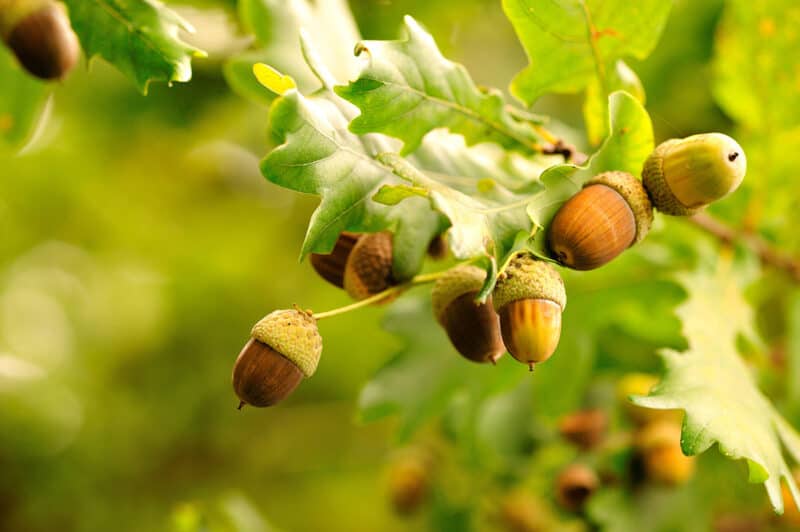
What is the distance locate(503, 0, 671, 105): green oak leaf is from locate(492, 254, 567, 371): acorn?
437mm

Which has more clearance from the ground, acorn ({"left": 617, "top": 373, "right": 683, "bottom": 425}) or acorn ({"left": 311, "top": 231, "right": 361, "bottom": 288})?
acorn ({"left": 311, "top": 231, "right": 361, "bottom": 288})

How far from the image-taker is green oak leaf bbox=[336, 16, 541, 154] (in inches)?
42.5

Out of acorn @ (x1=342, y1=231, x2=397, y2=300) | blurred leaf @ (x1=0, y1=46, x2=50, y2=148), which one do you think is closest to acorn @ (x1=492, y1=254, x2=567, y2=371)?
acorn @ (x1=342, y1=231, x2=397, y2=300)

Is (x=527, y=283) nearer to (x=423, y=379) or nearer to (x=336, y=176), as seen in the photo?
(x=336, y=176)

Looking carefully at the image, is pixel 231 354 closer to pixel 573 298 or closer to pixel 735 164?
pixel 573 298

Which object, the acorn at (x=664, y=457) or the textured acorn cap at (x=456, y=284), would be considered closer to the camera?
the textured acorn cap at (x=456, y=284)

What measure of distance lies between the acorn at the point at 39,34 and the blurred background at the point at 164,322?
1294 mm

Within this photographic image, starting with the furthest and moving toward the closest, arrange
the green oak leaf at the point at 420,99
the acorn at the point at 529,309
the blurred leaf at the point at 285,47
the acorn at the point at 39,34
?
the blurred leaf at the point at 285,47
the acorn at the point at 39,34
the green oak leaf at the point at 420,99
the acorn at the point at 529,309

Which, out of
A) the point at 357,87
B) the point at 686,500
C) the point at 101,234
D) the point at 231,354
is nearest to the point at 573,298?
the point at 686,500

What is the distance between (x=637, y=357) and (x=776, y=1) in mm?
859

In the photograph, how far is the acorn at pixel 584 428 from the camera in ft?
6.28

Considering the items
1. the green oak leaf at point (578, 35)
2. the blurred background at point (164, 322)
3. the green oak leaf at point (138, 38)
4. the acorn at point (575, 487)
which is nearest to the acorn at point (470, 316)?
the green oak leaf at point (578, 35)

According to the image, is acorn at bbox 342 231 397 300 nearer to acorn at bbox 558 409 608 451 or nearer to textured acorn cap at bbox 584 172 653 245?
textured acorn cap at bbox 584 172 653 245

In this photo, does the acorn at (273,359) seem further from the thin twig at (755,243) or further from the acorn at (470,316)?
the thin twig at (755,243)
